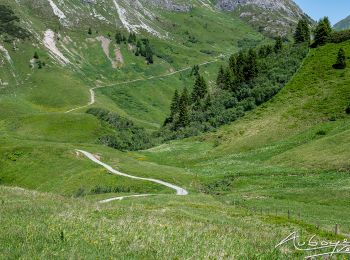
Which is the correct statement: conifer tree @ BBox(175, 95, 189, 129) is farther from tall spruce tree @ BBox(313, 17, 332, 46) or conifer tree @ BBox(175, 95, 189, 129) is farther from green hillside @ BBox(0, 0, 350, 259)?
tall spruce tree @ BBox(313, 17, 332, 46)

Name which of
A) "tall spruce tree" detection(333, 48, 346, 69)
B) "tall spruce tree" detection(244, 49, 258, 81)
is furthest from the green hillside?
"tall spruce tree" detection(244, 49, 258, 81)

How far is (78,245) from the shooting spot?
1189cm

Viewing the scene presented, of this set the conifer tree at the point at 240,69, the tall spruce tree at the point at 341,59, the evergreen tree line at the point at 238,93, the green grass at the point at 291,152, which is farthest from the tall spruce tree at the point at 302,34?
the tall spruce tree at the point at 341,59

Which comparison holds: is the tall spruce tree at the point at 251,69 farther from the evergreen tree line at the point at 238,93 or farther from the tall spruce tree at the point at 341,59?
the tall spruce tree at the point at 341,59

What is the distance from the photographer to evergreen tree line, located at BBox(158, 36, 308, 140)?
12169 cm

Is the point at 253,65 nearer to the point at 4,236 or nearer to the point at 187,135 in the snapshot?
the point at 187,135

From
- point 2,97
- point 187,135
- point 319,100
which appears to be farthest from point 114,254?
point 2,97

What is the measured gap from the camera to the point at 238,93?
13225 cm

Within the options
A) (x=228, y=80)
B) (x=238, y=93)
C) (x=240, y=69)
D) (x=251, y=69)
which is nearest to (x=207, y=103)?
(x=238, y=93)

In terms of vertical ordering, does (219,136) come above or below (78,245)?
below

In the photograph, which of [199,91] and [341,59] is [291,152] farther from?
[199,91]

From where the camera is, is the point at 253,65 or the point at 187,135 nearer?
the point at 187,135

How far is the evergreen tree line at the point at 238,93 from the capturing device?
12169 cm

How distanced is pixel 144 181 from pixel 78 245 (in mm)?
54334
